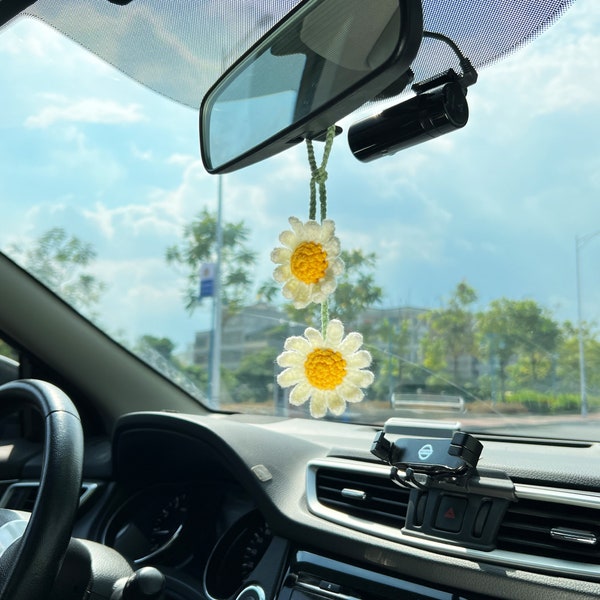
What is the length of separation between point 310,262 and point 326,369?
23 centimetres

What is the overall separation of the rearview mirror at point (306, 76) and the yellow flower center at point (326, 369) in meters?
0.42

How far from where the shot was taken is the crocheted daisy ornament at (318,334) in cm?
136

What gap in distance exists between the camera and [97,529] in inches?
106

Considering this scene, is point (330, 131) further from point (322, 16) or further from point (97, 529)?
point (97, 529)

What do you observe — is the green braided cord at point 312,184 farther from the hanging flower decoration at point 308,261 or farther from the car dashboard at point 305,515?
the car dashboard at point 305,515

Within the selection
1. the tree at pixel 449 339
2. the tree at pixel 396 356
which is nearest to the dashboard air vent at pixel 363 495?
the tree at pixel 396 356

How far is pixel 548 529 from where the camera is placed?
1597 mm

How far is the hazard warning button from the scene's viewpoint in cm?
170

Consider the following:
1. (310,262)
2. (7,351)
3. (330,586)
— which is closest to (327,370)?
(310,262)

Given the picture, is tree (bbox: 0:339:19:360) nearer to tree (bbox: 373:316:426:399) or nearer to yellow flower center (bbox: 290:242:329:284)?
tree (bbox: 373:316:426:399)

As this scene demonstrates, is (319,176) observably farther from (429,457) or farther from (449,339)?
(449,339)

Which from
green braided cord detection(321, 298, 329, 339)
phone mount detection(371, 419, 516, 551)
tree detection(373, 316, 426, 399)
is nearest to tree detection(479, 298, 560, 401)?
tree detection(373, 316, 426, 399)

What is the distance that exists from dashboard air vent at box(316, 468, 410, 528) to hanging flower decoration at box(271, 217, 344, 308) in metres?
0.76

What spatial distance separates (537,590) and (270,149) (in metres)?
1.06
